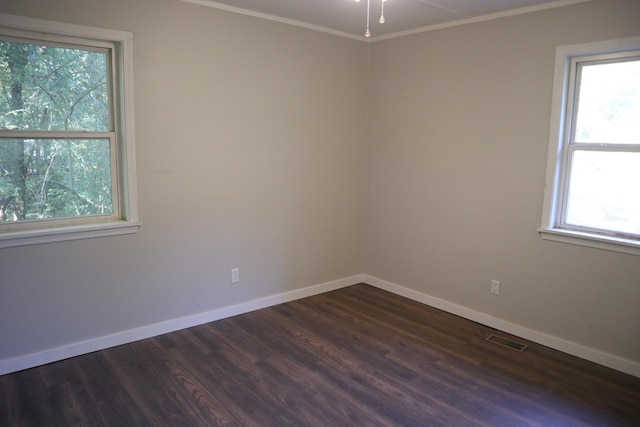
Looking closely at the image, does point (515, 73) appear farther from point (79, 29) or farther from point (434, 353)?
point (79, 29)

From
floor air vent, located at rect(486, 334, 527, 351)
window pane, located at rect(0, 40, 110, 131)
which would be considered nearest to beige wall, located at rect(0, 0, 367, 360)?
window pane, located at rect(0, 40, 110, 131)

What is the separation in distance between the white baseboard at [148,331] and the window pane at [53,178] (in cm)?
87

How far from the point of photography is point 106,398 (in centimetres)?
250

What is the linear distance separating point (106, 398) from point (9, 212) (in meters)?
1.29

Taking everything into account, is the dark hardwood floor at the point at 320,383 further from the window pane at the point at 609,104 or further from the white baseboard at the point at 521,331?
the window pane at the point at 609,104

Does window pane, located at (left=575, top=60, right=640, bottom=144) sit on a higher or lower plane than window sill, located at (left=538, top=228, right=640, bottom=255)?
higher

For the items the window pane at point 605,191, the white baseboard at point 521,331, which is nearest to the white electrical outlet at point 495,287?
the white baseboard at point 521,331

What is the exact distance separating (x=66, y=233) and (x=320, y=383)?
1872 millimetres

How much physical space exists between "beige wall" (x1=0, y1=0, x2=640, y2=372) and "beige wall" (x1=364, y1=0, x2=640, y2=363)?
0.04 feet

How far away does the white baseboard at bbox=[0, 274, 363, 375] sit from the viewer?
2.78 meters

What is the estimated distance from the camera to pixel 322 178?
13.5 feet

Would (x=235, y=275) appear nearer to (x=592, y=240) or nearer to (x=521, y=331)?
(x=521, y=331)

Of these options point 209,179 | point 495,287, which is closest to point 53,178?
point 209,179

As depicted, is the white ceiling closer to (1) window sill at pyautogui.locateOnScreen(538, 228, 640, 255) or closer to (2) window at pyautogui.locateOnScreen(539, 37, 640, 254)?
(2) window at pyautogui.locateOnScreen(539, 37, 640, 254)
